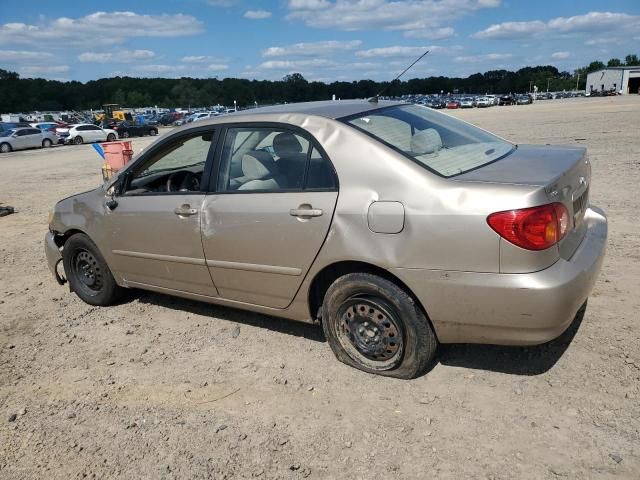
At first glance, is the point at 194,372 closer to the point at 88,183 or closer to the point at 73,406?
the point at 73,406

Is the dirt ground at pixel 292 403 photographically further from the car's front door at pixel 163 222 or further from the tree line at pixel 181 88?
the tree line at pixel 181 88

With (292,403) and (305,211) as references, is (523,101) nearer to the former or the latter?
(305,211)

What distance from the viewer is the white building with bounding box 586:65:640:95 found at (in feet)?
373

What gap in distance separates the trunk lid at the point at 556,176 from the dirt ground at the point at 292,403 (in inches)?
34.0

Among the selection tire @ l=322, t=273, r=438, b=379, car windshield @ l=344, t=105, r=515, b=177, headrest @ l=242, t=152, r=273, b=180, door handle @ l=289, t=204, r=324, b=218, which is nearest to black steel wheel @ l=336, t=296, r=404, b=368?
tire @ l=322, t=273, r=438, b=379

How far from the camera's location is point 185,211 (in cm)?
386

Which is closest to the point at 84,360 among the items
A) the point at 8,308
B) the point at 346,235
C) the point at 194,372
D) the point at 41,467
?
the point at 194,372

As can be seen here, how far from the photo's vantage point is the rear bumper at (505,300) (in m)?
2.70

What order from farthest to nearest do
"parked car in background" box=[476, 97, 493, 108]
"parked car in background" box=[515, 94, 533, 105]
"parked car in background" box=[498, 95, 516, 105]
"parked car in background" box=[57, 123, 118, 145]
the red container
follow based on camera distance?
"parked car in background" box=[515, 94, 533, 105]
"parked car in background" box=[498, 95, 516, 105]
"parked car in background" box=[476, 97, 493, 108]
"parked car in background" box=[57, 123, 118, 145]
the red container

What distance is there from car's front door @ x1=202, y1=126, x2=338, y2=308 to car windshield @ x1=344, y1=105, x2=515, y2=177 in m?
0.44

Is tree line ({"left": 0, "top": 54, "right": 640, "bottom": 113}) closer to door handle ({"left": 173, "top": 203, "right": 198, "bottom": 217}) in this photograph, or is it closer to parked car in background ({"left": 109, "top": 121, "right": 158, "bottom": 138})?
parked car in background ({"left": 109, "top": 121, "right": 158, "bottom": 138})

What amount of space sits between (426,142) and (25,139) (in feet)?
120

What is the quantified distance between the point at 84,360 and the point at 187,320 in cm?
88

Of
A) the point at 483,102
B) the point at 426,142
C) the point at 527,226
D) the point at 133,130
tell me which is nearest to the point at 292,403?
the point at 527,226
